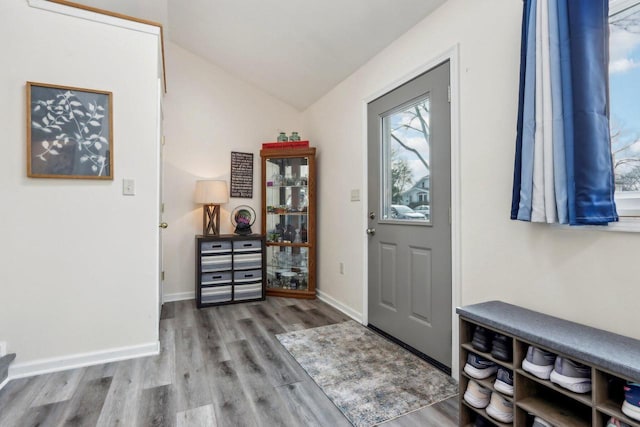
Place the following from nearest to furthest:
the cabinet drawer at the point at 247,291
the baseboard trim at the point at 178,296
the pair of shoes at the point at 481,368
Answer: the pair of shoes at the point at 481,368 → the cabinet drawer at the point at 247,291 → the baseboard trim at the point at 178,296

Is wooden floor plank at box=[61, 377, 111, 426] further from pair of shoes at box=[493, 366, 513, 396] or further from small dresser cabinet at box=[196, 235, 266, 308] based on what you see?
pair of shoes at box=[493, 366, 513, 396]

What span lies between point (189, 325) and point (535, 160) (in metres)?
2.84

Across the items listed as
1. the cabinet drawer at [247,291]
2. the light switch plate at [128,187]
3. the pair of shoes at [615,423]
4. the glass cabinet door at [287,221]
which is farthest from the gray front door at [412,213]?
the light switch plate at [128,187]

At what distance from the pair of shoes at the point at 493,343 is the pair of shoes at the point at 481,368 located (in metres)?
0.06

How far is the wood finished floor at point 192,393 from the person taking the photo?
1613 millimetres

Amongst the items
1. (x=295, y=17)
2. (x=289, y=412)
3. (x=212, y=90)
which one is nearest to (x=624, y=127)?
(x=289, y=412)

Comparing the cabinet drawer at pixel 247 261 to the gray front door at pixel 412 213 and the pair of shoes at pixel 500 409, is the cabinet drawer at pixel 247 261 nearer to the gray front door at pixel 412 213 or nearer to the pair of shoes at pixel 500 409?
the gray front door at pixel 412 213

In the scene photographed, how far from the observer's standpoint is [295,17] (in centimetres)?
272

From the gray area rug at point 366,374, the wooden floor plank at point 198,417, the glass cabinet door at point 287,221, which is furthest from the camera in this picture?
the glass cabinet door at point 287,221

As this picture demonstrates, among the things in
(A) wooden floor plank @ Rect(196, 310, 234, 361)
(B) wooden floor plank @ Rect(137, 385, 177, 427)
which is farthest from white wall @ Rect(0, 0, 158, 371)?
(B) wooden floor plank @ Rect(137, 385, 177, 427)

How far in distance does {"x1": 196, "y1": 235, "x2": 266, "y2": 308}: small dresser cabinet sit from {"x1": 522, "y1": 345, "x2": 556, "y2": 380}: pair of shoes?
2865 millimetres

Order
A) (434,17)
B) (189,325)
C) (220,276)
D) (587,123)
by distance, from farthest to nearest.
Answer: (220,276) → (189,325) → (434,17) → (587,123)

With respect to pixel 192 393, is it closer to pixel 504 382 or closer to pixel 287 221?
pixel 504 382

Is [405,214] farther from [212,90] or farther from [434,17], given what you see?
[212,90]
